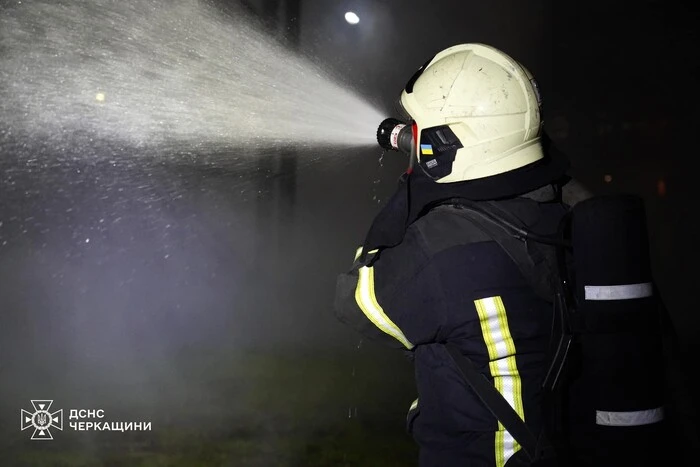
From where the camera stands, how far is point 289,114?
4.99m

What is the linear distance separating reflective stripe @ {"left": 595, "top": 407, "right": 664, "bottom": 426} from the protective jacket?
177 millimetres

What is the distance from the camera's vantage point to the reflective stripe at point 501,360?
5.62 ft

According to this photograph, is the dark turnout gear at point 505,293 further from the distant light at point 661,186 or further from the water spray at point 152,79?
the distant light at point 661,186

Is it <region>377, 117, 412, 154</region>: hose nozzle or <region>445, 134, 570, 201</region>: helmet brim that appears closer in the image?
<region>445, 134, 570, 201</region>: helmet brim

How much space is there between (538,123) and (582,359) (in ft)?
2.45

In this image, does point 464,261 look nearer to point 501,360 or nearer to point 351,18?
point 501,360

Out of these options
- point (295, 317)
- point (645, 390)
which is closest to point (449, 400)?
point (645, 390)

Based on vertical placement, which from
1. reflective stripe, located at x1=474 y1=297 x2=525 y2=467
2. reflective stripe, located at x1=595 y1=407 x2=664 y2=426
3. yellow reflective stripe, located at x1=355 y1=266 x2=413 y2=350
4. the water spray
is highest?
the water spray

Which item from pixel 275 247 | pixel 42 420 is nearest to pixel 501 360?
pixel 42 420

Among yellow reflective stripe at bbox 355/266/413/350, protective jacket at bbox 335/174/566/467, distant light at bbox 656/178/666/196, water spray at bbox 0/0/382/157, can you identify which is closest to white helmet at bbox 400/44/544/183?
protective jacket at bbox 335/174/566/467

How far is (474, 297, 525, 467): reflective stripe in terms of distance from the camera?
67.4 inches

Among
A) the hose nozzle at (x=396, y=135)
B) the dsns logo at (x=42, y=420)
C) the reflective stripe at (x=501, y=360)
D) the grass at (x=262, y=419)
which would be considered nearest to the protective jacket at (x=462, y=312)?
the reflective stripe at (x=501, y=360)

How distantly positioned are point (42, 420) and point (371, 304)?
11.0 ft

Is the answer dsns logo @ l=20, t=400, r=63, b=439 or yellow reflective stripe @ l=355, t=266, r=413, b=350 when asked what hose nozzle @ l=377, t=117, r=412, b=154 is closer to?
yellow reflective stripe @ l=355, t=266, r=413, b=350
